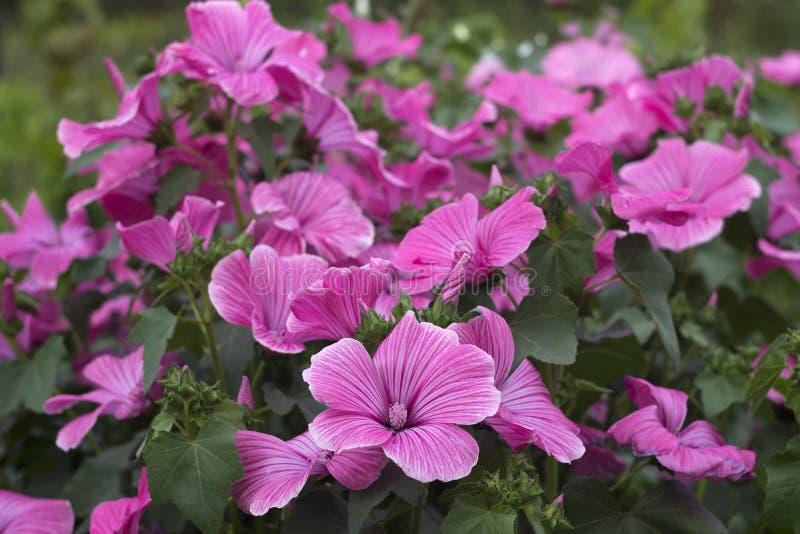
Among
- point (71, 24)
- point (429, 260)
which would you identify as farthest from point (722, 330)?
point (71, 24)

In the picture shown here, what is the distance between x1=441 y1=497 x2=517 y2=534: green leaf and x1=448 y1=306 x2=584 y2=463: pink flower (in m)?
0.06

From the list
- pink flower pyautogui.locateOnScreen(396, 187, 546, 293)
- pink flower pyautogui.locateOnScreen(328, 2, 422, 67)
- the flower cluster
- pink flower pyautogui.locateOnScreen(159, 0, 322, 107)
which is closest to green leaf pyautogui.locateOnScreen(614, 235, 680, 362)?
the flower cluster

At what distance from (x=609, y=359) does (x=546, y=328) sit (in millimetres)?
178

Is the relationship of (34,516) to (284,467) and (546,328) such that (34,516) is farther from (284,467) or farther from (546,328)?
(546,328)

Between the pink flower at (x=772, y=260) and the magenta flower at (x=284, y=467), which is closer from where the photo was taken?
the magenta flower at (x=284, y=467)

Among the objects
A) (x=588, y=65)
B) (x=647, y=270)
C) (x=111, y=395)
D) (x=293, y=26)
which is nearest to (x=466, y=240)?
(x=647, y=270)

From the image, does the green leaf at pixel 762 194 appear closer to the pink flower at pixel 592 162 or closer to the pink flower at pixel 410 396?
the pink flower at pixel 592 162

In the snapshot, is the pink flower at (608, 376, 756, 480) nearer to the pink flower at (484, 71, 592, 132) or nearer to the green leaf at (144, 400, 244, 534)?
the green leaf at (144, 400, 244, 534)

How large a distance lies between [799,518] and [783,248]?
52 centimetres

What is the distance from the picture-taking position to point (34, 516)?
0.81m

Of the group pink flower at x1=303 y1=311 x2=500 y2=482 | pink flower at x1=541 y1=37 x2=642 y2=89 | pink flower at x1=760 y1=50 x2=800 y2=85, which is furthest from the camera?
pink flower at x1=760 y1=50 x2=800 y2=85

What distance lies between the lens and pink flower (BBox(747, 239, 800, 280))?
3.30 feet

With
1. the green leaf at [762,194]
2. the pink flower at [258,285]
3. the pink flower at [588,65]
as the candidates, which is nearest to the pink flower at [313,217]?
the pink flower at [258,285]

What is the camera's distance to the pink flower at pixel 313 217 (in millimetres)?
850
